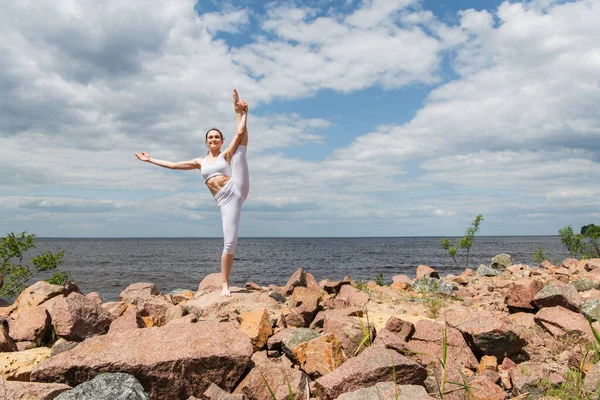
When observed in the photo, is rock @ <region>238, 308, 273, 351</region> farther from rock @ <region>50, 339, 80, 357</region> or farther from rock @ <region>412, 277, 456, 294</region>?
rock @ <region>412, 277, 456, 294</region>

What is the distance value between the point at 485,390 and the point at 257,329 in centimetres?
285

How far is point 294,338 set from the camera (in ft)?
17.7

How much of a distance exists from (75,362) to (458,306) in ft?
23.4

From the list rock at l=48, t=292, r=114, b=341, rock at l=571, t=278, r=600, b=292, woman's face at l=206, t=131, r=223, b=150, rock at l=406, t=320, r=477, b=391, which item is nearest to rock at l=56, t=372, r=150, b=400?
rock at l=48, t=292, r=114, b=341

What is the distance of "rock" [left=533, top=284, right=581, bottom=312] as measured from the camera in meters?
7.00

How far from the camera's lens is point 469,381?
4.68 meters

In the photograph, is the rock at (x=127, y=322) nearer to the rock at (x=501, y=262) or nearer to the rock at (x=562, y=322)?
the rock at (x=562, y=322)

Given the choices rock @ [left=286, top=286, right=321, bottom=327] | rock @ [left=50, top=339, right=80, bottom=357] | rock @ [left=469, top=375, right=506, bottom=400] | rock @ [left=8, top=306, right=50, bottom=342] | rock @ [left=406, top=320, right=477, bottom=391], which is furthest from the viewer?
rock @ [left=286, top=286, right=321, bottom=327]

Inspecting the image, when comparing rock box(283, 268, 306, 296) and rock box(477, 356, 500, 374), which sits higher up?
rock box(283, 268, 306, 296)

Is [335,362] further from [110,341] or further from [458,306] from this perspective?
[458,306]

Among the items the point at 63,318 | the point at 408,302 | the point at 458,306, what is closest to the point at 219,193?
the point at 63,318

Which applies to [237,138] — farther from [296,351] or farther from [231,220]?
[296,351]

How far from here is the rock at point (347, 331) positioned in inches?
208

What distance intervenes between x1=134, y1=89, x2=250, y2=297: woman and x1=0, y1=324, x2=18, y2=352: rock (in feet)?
11.5
